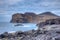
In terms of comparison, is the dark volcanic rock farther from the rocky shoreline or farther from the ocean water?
the ocean water

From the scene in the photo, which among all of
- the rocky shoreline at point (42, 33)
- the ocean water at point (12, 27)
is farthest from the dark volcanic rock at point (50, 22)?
the ocean water at point (12, 27)

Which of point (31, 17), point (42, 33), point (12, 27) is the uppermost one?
point (31, 17)

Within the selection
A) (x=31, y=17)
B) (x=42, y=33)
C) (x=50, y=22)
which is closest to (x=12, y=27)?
(x=31, y=17)

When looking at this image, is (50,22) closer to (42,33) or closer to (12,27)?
(42,33)

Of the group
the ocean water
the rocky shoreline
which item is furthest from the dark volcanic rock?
the ocean water

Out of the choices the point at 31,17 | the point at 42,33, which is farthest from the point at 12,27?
the point at 42,33

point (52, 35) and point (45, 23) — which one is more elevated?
point (45, 23)

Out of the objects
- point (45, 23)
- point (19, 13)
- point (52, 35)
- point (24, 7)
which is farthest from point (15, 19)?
point (52, 35)

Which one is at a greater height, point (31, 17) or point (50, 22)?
point (31, 17)

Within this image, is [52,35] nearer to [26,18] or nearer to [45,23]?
[45,23]
